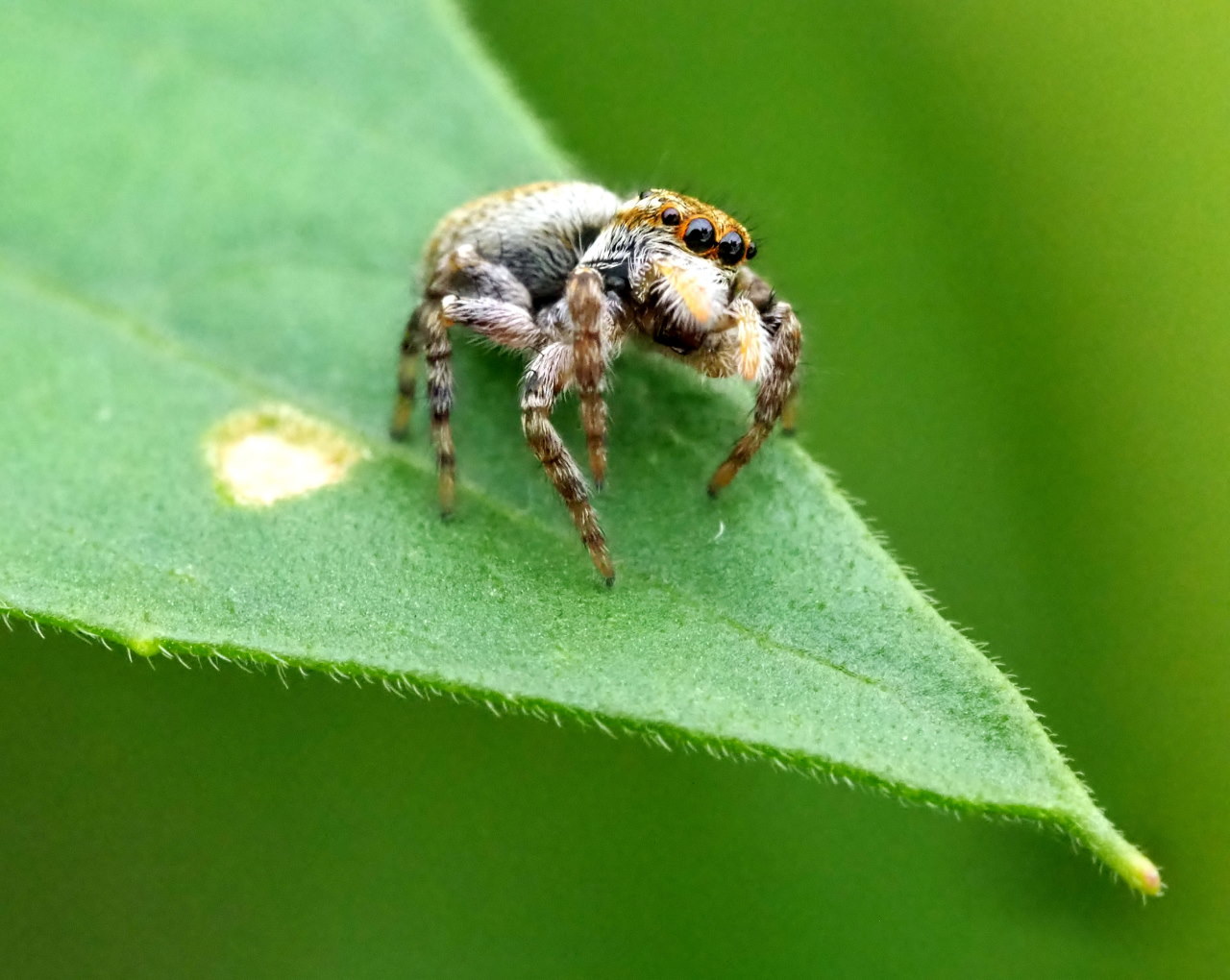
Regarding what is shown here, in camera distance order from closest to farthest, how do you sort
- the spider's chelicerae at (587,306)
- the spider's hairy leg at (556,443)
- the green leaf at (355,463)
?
1. the green leaf at (355,463)
2. the spider's hairy leg at (556,443)
3. the spider's chelicerae at (587,306)

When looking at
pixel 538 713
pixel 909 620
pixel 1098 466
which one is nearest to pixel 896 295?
pixel 1098 466

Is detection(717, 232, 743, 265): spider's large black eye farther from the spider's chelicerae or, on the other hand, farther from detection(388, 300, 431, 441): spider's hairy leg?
detection(388, 300, 431, 441): spider's hairy leg

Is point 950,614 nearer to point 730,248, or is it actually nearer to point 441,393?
point 730,248

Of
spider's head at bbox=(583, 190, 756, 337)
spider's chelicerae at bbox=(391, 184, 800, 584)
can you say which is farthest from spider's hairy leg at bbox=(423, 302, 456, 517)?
spider's head at bbox=(583, 190, 756, 337)

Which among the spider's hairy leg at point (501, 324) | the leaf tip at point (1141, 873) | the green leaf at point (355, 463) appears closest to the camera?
the leaf tip at point (1141, 873)

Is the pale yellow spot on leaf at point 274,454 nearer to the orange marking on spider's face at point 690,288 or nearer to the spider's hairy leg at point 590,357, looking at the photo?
the spider's hairy leg at point 590,357

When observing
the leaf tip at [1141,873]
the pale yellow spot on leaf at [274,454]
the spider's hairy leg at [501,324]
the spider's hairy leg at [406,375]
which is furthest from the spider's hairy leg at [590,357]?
the leaf tip at [1141,873]

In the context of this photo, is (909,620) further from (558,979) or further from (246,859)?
(246,859)
